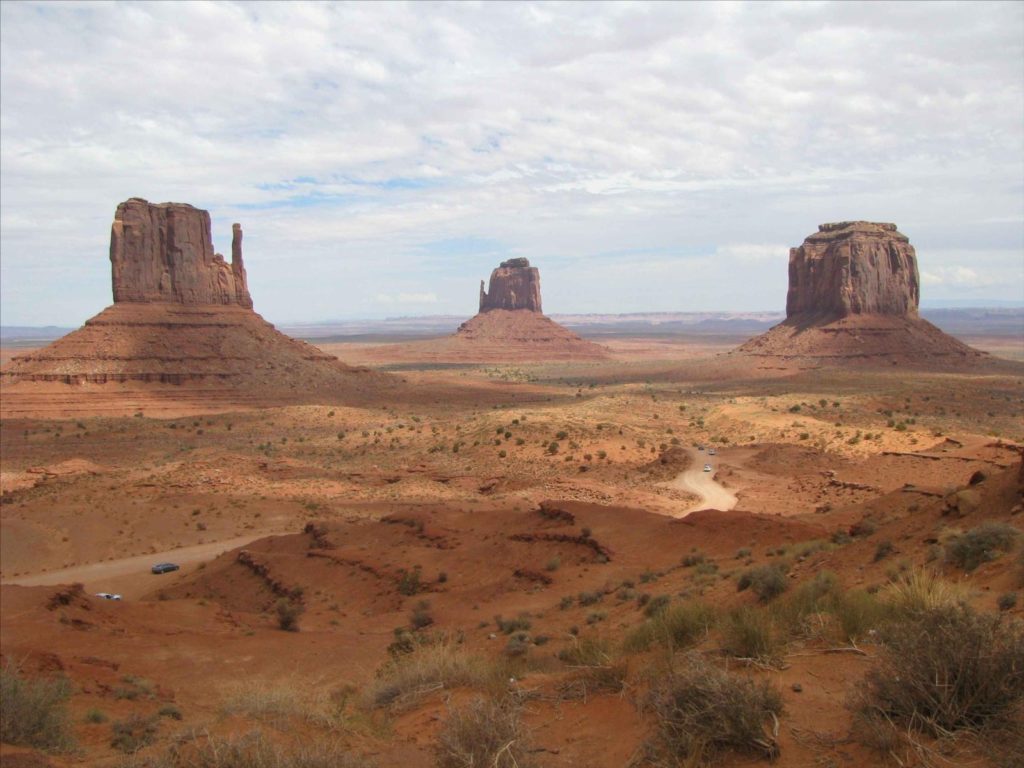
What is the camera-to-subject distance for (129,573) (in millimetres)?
22594

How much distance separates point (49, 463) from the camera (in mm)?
39062

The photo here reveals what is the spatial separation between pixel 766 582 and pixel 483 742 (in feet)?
18.2

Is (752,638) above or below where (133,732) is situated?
above

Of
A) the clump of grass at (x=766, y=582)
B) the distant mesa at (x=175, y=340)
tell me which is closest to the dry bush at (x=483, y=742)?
the clump of grass at (x=766, y=582)

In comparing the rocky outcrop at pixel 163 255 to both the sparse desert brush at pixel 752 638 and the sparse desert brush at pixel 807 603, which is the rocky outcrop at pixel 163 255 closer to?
the sparse desert brush at pixel 807 603

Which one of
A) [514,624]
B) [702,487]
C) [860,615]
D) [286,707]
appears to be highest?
[860,615]

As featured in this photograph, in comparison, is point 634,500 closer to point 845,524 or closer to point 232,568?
point 845,524

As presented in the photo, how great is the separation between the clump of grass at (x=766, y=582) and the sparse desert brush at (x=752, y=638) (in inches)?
92.7

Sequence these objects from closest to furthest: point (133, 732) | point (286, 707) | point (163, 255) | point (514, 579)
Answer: point (286, 707) < point (133, 732) < point (514, 579) < point (163, 255)

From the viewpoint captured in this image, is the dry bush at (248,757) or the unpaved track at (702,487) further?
the unpaved track at (702,487)

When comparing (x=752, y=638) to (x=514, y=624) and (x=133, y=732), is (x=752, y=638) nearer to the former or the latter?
(x=514, y=624)

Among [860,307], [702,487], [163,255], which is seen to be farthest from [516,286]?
[702,487]

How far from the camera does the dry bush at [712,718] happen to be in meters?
5.43

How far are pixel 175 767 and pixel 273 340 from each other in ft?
227
